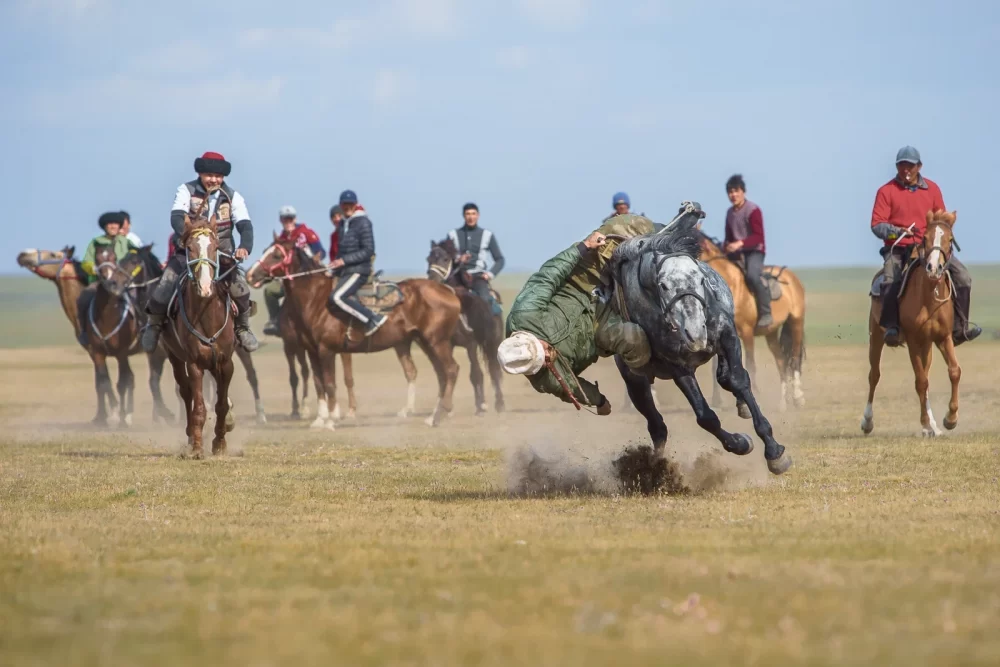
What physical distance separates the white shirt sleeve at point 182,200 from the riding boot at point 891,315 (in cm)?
714

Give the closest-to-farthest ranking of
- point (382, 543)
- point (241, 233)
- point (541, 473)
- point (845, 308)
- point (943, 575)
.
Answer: point (943, 575) → point (382, 543) → point (541, 473) → point (241, 233) → point (845, 308)

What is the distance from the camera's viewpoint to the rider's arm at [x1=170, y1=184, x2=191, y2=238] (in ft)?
46.0

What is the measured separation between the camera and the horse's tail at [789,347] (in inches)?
933

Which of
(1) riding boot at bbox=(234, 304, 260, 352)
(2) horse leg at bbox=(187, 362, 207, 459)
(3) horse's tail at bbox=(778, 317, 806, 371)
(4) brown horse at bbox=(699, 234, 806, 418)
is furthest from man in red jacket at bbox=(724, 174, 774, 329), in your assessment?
(2) horse leg at bbox=(187, 362, 207, 459)

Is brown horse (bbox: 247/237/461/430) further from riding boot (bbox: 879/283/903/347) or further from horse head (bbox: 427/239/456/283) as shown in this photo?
riding boot (bbox: 879/283/903/347)

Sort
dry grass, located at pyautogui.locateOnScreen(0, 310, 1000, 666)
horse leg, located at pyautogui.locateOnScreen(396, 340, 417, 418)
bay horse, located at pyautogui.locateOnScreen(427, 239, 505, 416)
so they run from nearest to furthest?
dry grass, located at pyautogui.locateOnScreen(0, 310, 1000, 666)
horse leg, located at pyautogui.locateOnScreen(396, 340, 417, 418)
bay horse, located at pyautogui.locateOnScreen(427, 239, 505, 416)

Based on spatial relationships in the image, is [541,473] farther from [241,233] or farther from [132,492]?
[241,233]

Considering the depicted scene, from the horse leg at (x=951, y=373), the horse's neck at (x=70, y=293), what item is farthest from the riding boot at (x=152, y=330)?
the horse's neck at (x=70, y=293)

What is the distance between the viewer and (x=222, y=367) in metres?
14.5

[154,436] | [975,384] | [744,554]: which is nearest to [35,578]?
[744,554]

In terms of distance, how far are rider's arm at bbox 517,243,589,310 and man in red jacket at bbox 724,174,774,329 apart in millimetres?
10757

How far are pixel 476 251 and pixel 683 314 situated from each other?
1444 centimetres

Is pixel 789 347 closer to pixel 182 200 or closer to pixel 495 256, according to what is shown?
pixel 495 256

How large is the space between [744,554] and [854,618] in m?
1.67
